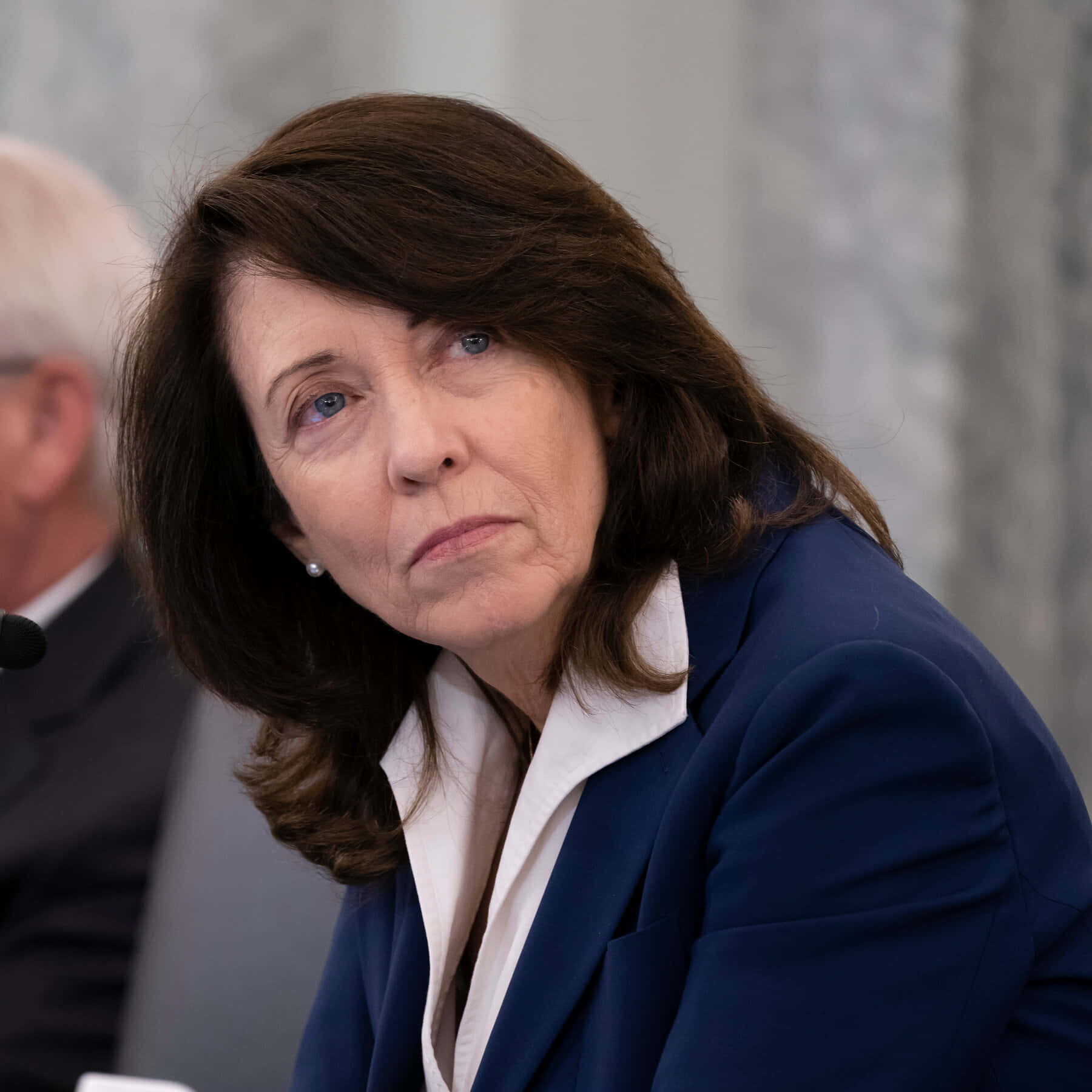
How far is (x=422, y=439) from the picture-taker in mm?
1154

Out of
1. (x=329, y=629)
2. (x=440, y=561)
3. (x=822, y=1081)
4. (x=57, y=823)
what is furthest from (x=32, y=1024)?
(x=822, y=1081)

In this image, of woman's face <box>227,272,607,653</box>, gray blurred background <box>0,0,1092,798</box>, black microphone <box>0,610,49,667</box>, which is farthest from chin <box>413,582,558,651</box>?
gray blurred background <box>0,0,1092,798</box>

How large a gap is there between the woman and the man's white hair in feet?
2.57

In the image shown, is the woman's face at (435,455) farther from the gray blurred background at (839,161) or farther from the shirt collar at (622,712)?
the gray blurred background at (839,161)

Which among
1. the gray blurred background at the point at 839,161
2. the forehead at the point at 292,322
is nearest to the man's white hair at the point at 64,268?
the gray blurred background at the point at 839,161

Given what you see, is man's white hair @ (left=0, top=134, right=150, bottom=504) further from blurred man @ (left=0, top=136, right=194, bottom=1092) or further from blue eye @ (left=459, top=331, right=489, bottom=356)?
blue eye @ (left=459, top=331, right=489, bottom=356)

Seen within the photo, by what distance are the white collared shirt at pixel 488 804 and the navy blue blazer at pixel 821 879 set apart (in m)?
0.03

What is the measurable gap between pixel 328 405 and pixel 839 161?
1.78m

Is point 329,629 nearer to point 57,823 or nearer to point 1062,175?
point 57,823

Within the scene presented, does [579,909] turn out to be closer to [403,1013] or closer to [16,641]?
[403,1013]

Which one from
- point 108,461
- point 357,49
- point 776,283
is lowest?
point 108,461

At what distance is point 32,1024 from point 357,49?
2.11 meters

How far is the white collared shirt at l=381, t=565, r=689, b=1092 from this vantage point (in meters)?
1.24

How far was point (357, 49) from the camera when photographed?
9.76ft
